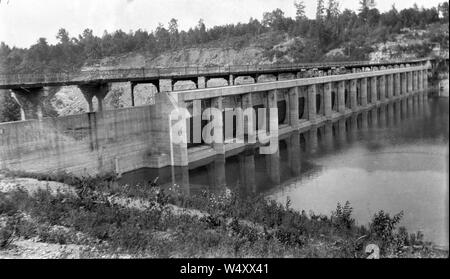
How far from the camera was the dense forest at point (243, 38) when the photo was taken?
8181 cm

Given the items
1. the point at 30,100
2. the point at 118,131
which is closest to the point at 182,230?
the point at 118,131

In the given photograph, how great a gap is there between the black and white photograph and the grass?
0.06m

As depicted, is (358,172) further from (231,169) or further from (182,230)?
(182,230)

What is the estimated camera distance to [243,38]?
393 feet

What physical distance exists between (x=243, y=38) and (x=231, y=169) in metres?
93.5

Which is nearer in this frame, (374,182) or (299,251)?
(299,251)

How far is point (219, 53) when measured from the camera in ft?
396

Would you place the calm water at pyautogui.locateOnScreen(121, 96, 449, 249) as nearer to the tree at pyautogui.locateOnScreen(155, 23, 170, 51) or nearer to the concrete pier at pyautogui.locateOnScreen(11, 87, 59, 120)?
the concrete pier at pyautogui.locateOnScreen(11, 87, 59, 120)

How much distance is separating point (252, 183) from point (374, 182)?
22.3 ft

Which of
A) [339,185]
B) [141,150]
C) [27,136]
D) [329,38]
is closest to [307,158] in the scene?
[339,185]

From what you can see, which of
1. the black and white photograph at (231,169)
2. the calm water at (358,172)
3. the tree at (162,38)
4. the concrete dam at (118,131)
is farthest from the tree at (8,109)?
the tree at (162,38)

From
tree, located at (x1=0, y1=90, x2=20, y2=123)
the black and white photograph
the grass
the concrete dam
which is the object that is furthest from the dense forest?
the grass

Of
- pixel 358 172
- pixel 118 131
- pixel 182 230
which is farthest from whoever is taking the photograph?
pixel 118 131

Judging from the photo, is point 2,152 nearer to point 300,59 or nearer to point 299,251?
point 299,251
